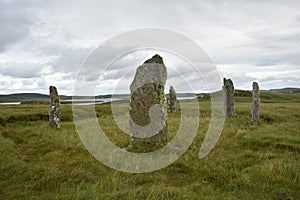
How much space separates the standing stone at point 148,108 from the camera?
46.0ft

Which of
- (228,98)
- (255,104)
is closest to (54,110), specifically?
(255,104)

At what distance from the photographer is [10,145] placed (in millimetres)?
14070

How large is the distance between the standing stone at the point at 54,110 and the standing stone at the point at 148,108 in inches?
342

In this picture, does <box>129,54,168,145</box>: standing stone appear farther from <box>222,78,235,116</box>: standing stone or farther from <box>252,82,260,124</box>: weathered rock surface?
<box>222,78,235,116</box>: standing stone

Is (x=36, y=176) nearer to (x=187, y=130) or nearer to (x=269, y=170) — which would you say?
(x=269, y=170)

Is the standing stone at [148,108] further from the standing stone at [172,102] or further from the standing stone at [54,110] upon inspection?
the standing stone at [172,102]

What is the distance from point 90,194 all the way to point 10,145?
8543 millimetres

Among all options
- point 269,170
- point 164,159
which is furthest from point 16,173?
point 269,170

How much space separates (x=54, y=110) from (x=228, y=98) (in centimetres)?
1579

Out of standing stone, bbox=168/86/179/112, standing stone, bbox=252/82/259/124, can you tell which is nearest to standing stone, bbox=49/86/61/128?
standing stone, bbox=168/86/179/112

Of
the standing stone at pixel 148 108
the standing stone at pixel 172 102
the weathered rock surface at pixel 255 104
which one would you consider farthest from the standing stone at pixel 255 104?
the standing stone at pixel 148 108

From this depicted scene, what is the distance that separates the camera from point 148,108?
1412 cm

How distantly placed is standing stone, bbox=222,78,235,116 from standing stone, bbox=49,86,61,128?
49.8 feet

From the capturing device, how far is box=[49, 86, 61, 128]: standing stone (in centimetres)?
2097
